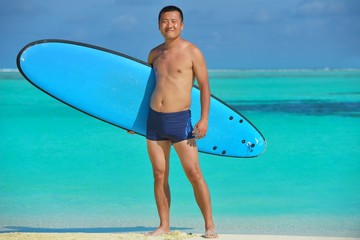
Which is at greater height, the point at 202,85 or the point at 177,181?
the point at 177,181

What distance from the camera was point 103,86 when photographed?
4.33 meters

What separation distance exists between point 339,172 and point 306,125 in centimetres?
A: 542

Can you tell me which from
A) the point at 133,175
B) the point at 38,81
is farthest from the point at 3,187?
the point at 38,81

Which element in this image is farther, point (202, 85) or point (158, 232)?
point (158, 232)

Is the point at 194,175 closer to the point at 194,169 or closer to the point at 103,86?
the point at 194,169

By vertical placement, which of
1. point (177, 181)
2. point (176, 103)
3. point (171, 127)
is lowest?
point (171, 127)

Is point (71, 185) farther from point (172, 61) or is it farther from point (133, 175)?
point (172, 61)

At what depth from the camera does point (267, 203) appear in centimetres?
698

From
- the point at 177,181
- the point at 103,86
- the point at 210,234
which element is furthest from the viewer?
the point at 177,181

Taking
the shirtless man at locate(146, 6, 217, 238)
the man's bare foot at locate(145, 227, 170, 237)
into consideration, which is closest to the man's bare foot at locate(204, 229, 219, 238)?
the shirtless man at locate(146, 6, 217, 238)

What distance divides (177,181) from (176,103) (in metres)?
4.79

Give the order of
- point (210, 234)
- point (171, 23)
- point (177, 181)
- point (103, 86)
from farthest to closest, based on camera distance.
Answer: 1. point (177, 181)
2. point (103, 86)
3. point (210, 234)
4. point (171, 23)

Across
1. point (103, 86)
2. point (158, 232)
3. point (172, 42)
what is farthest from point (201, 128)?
point (103, 86)

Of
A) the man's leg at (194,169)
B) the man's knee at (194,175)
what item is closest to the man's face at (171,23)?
the man's leg at (194,169)
